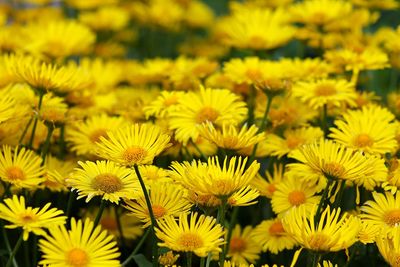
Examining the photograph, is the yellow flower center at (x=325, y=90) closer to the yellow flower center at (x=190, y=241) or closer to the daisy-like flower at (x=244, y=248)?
the daisy-like flower at (x=244, y=248)

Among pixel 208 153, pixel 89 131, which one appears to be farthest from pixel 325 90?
pixel 89 131

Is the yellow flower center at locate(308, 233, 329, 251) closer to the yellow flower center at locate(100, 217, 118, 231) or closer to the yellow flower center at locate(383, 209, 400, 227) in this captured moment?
the yellow flower center at locate(383, 209, 400, 227)

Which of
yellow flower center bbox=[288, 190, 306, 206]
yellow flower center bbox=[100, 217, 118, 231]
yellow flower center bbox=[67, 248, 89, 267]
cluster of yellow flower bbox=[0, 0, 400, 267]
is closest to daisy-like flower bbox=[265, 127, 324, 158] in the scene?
cluster of yellow flower bbox=[0, 0, 400, 267]

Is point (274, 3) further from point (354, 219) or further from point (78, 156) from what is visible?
point (354, 219)

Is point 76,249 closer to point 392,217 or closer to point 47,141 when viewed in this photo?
point 47,141

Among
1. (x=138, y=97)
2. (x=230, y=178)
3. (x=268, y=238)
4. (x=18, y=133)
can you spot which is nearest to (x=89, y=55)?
(x=138, y=97)

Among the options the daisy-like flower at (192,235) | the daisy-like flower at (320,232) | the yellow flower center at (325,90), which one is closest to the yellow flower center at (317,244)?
the daisy-like flower at (320,232)
